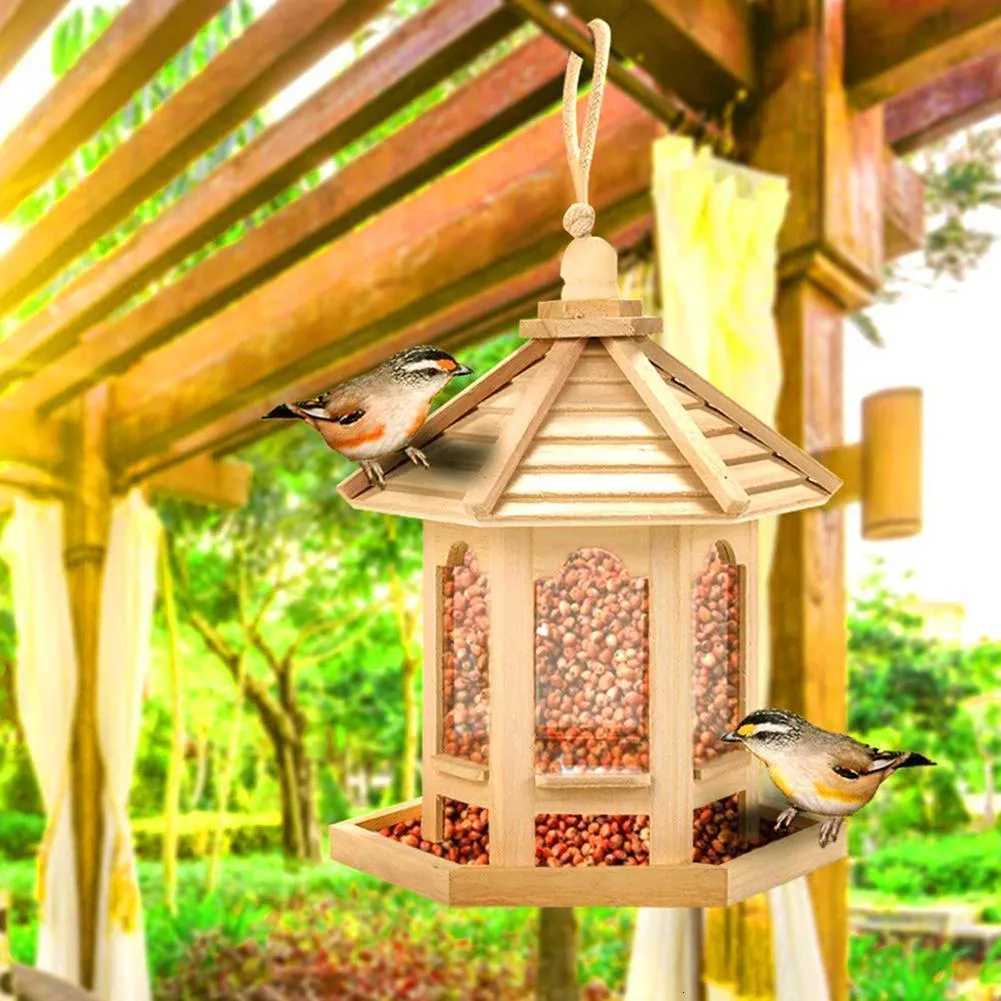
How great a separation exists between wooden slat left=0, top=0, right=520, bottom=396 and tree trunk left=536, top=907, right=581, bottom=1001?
2360 millimetres

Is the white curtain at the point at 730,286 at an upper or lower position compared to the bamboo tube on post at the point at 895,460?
upper

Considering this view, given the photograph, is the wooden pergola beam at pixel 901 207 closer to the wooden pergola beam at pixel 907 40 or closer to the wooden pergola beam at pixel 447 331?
the wooden pergola beam at pixel 907 40

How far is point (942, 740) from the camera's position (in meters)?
4.94

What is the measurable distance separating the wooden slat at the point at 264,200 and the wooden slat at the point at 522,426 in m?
1.20

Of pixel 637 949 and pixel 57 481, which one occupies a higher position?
pixel 57 481

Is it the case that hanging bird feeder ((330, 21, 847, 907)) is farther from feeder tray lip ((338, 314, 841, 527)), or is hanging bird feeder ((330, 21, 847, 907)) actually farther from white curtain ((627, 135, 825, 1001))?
white curtain ((627, 135, 825, 1001))

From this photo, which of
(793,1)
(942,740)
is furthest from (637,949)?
(942,740)

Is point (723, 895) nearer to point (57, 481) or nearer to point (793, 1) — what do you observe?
point (793, 1)

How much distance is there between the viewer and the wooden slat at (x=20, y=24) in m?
1.97

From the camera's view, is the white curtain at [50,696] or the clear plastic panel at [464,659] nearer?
the clear plastic panel at [464,659]

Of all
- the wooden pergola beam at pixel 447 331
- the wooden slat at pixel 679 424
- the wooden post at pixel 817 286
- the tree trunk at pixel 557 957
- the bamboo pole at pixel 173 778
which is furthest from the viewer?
the bamboo pole at pixel 173 778

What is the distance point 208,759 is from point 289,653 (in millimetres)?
843

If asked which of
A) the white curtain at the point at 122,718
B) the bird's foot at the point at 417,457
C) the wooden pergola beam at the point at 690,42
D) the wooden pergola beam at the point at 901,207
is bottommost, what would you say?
the white curtain at the point at 122,718

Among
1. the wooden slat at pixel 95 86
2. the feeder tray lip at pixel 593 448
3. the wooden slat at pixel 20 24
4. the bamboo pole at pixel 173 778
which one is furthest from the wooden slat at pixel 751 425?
the bamboo pole at pixel 173 778
